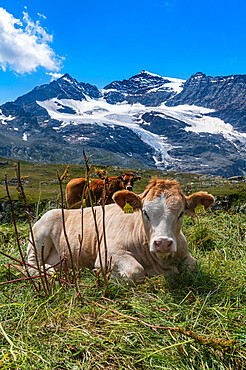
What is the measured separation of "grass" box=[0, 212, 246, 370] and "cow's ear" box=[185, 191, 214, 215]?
1.10 m

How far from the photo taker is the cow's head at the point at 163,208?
13.7 feet

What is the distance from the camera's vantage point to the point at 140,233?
5164 mm

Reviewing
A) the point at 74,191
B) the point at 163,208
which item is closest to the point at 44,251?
the point at 163,208

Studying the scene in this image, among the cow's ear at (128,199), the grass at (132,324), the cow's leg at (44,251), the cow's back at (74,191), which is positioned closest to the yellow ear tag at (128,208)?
the cow's ear at (128,199)

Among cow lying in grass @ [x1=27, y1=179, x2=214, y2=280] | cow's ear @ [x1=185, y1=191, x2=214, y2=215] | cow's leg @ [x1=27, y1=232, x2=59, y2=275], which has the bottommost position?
cow's leg @ [x1=27, y1=232, x2=59, y2=275]

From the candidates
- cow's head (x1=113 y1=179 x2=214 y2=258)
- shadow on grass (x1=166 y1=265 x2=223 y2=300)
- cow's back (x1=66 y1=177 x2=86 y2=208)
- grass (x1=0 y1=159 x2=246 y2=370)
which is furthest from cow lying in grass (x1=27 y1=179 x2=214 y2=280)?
cow's back (x1=66 y1=177 x2=86 y2=208)

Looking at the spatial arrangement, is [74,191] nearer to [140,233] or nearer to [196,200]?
[140,233]

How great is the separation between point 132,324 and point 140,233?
2.07m

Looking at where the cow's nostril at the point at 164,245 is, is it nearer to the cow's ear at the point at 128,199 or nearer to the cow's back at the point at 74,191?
the cow's ear at the point at 128,199

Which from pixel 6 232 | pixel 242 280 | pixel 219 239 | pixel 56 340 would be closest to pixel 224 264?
pixel 242 280

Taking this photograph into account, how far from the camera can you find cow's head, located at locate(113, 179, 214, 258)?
4.16m

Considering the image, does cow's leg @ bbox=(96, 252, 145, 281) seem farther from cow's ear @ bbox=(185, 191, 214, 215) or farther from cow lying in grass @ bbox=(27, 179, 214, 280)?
cow's ear @ bbox=(185, 191, 214, 215)

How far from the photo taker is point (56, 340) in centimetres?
305

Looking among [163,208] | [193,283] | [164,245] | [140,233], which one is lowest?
[193,283]
